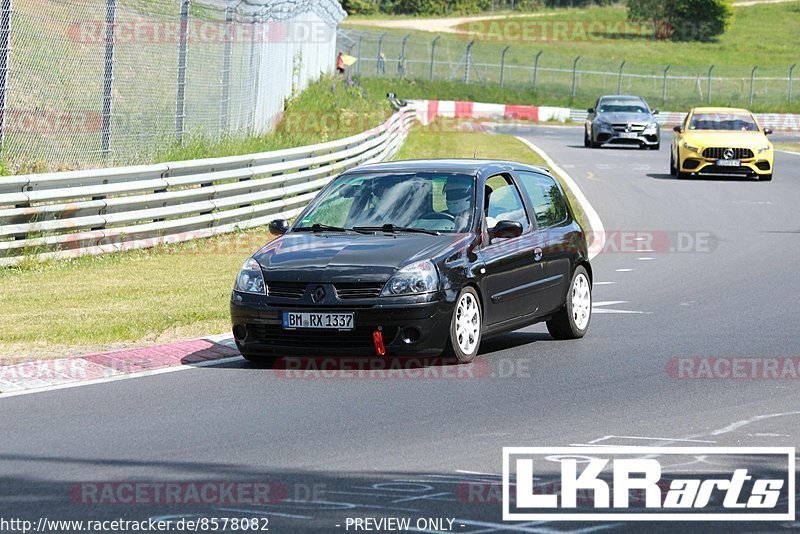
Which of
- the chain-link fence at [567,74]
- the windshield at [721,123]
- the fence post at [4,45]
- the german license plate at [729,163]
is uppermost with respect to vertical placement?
the fence post at [4,45]

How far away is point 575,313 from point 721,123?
20243 mm

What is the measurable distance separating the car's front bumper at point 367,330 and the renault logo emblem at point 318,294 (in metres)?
0.06

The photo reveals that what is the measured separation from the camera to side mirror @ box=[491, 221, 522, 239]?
1116cm

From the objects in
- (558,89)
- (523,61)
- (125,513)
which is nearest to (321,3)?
(125,513)

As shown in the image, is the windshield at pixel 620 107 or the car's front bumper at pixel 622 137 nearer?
the car's front bumper at pixel 622 137

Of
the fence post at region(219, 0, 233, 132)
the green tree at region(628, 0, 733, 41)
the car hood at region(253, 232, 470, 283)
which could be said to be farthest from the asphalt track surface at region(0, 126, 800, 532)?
the green tree at region(628, 0, 733, 41)

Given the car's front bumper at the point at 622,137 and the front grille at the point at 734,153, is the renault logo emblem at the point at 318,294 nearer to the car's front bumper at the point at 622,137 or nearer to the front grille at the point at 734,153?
Answer: the front grille at the point at 734,153

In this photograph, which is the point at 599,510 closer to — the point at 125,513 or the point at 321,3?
the point at 125,513

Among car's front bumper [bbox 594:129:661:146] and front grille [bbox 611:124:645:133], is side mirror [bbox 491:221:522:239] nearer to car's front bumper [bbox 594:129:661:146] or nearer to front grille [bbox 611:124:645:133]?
car's front bumper [bbox 594:129:661:146]

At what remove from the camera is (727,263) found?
58.7 feet

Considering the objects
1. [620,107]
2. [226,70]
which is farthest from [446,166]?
[620,107]

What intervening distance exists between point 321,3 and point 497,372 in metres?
26.1

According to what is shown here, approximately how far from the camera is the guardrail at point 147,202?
15898 millimetres

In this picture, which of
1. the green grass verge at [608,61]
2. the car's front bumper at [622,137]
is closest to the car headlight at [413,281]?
the car's front bumper at [622,137]
